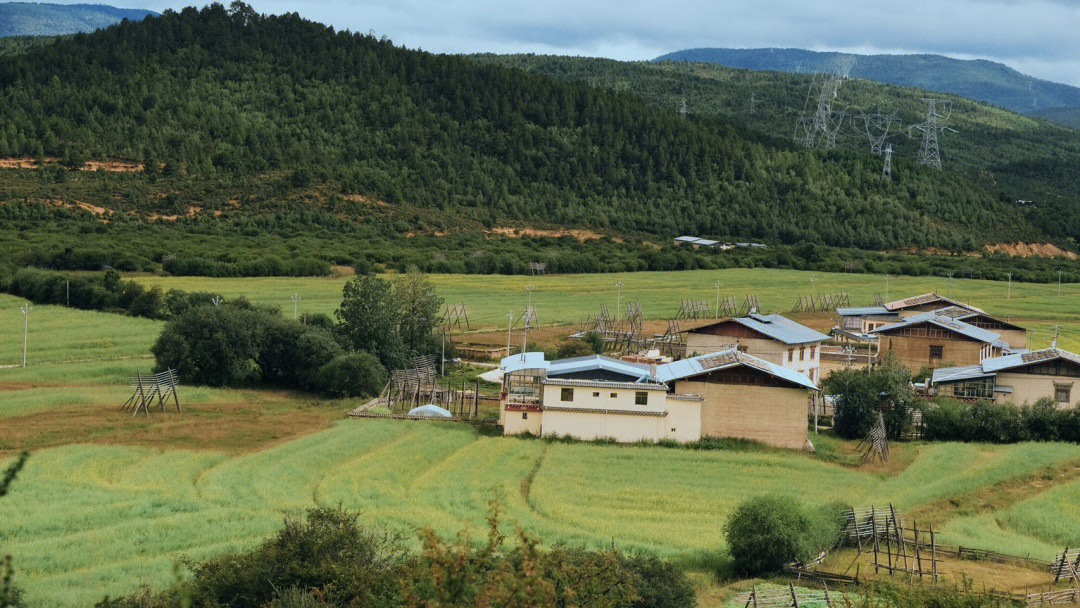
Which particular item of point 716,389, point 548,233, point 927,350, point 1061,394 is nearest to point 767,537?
point 716,389

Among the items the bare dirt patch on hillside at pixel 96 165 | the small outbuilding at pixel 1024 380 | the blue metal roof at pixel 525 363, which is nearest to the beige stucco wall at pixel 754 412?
the blue metal roof at pixel 525 363

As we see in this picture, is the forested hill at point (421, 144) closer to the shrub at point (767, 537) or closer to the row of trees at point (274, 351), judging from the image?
the row of trees at point (274, 351)

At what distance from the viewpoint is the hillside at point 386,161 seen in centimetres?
10312

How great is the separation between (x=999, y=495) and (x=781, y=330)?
19.6 m

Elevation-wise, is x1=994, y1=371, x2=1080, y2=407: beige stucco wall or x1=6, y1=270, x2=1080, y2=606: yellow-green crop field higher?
x1=994, y1=371, x2=1080, y2=407: beige stucco wall

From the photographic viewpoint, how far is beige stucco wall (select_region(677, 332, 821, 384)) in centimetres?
4978

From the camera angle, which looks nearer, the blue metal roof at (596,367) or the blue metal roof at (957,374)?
the blue metal roof at (596,367)

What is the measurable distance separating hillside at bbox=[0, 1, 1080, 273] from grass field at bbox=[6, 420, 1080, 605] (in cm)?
5427

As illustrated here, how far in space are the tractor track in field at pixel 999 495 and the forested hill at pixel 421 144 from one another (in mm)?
79471

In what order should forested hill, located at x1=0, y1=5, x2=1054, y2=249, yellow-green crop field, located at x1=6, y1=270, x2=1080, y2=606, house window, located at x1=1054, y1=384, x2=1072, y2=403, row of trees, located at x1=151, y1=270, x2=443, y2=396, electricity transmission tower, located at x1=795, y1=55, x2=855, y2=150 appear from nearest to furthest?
yellow-green crop field, located at x1=6, y1=270, x2=1080, y2=606 < house window, located at x1=1054, y1=384, x2=1072, y2=403 < row of trees, located at x1=151, y1=270, x2=443, y2=396 < forested hill, located at x1=0, y1=5, x2=1054, y2=249 < electricity transmission tower, located at x1=795, y1=55, x2=855, y2=150

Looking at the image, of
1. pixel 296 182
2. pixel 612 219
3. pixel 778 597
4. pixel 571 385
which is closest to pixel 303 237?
pixel 296 182

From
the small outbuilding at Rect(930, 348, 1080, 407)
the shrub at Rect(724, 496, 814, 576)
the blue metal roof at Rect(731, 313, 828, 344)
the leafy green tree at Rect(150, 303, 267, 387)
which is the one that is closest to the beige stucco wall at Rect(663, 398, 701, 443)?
the blue metal roof at Rect(731, 313, 828, 344)

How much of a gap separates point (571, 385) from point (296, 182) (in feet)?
257

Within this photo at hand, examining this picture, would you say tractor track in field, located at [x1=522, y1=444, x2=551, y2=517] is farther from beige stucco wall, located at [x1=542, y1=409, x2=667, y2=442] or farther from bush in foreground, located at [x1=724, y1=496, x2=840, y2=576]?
bush in foreground, located at [x1=724, y1=496, x2=840, y2=576]
